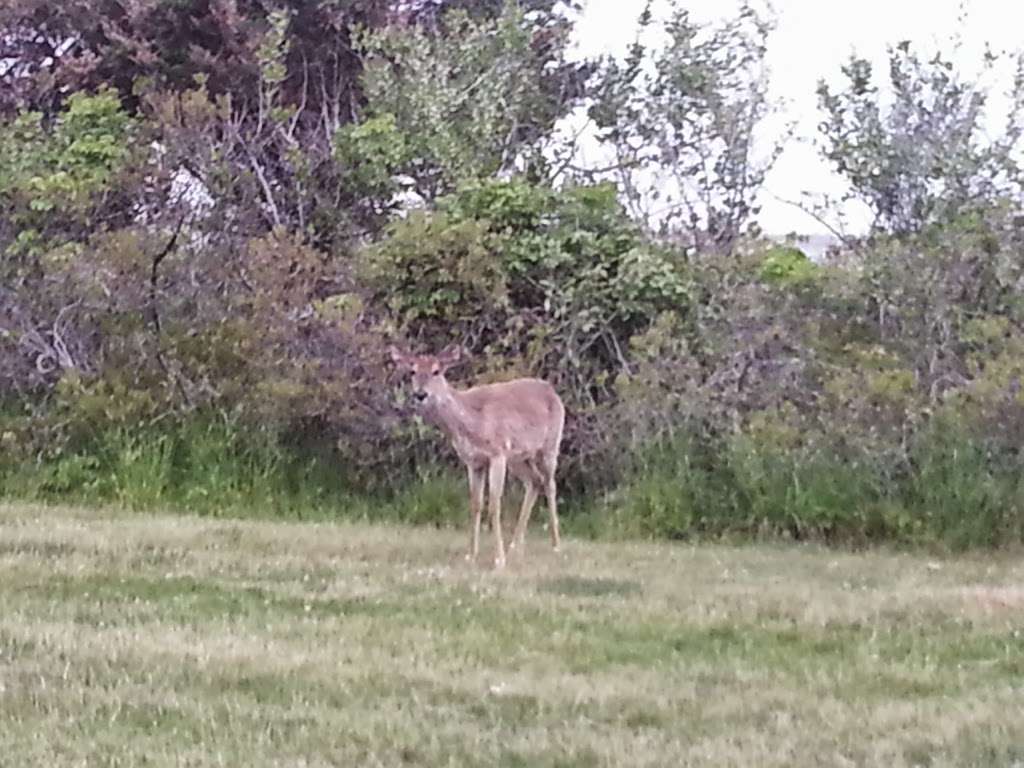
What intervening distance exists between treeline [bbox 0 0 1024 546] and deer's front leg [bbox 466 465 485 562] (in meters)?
1.65

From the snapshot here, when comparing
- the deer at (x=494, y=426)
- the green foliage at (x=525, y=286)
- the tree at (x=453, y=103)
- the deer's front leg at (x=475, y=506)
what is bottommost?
the deer's front leg at (x=475, y=506)

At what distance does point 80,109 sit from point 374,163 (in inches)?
120

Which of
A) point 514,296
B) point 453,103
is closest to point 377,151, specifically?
point 453,103

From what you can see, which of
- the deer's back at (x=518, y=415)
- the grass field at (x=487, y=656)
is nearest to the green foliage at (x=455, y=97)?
the deer's back at (x=518, y=415)

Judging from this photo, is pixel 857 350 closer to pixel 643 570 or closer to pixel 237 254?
pixel 643 570

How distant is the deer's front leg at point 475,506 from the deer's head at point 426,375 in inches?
26.1

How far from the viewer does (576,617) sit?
841 cm

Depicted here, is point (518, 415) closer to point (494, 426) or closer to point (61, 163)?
point (494, 426)

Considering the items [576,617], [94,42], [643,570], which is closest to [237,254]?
[94,42]

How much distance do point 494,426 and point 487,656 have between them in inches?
153

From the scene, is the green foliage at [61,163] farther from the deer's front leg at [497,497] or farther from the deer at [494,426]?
the deer's front leg at [497,497]

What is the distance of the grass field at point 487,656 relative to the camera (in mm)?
5879

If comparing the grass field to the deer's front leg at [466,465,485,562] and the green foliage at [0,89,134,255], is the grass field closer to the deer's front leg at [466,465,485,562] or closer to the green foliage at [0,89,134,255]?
the deer's front leg at [466,465,485,562]

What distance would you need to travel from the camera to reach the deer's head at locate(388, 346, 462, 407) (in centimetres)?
1080
